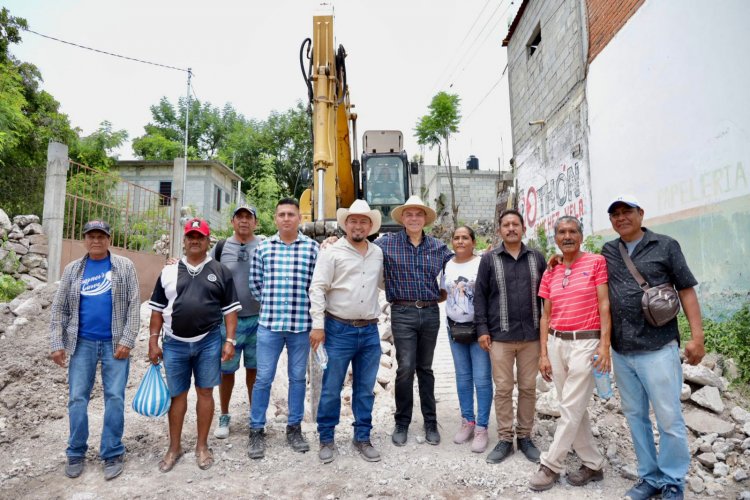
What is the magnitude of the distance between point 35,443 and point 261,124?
1119 inches

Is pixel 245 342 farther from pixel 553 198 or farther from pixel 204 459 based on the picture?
pixel 553 198

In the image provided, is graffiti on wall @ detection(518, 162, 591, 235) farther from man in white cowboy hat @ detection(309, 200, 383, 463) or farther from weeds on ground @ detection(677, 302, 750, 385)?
man in white cowboy hat @ detection(309, 200, 383, 463)

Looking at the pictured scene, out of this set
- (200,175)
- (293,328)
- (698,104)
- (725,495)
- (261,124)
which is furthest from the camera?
(261,124)

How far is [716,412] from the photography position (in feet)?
12.8

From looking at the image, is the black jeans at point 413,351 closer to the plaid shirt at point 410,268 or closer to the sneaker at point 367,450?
the plaid shirt at point 410,268

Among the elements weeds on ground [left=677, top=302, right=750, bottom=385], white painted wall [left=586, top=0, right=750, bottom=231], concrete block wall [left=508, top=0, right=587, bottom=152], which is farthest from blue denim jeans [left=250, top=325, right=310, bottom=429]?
concrete block wall [left=508, top=0, right=587, bottom=152]

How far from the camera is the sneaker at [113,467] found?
3230mm

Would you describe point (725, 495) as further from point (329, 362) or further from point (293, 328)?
point (293, 328)

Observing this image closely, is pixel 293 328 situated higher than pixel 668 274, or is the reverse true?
pixel 668 274

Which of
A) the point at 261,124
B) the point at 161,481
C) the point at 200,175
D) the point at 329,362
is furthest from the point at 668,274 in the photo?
the point at 261,124

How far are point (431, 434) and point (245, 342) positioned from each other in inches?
68.5

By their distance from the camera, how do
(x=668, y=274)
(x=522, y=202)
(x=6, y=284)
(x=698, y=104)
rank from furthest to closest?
1. (x=522, y=202)
2. (x=6, y=284)
3. (x=698, y=104)
4. (x=668, y=274)

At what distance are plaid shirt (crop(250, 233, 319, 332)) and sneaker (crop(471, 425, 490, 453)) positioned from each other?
5.19 ft

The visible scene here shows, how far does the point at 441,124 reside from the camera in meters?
25.3
